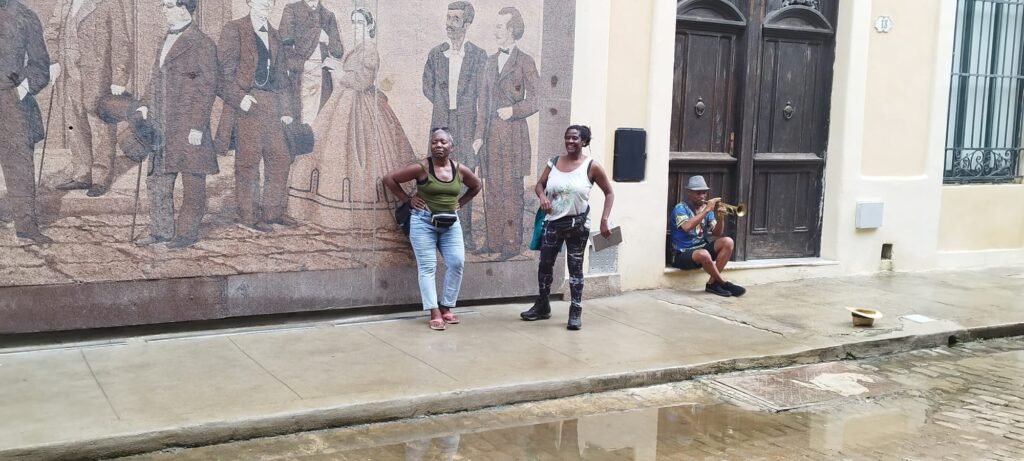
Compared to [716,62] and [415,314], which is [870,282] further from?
[415,314]

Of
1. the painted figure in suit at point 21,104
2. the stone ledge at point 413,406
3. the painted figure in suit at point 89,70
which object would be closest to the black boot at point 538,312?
the stone ledge at point 413,406

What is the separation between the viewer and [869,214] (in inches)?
441

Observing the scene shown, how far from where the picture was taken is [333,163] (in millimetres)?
8023

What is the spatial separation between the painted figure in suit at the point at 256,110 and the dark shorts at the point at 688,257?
401 centimetres

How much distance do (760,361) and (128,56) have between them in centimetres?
518

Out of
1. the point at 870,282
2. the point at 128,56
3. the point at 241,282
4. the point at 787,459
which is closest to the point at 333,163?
the point at 241,282

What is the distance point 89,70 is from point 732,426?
500 cm

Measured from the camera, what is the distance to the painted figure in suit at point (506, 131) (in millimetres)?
8727

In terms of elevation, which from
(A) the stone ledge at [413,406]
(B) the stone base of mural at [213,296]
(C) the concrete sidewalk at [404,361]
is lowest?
(A) the stone ledge at [413,406]

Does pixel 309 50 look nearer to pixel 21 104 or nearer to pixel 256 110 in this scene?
pixel 256 110

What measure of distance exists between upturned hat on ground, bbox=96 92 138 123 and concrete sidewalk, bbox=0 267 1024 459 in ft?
5.33

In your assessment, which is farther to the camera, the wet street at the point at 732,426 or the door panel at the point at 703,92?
the door panel at the point at 703,92

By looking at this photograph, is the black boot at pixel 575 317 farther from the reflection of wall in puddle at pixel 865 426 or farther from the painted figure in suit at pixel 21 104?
the painted figure in suit at pixel 21 104

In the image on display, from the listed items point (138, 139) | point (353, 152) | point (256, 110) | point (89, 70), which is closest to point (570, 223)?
point (353, 152)
